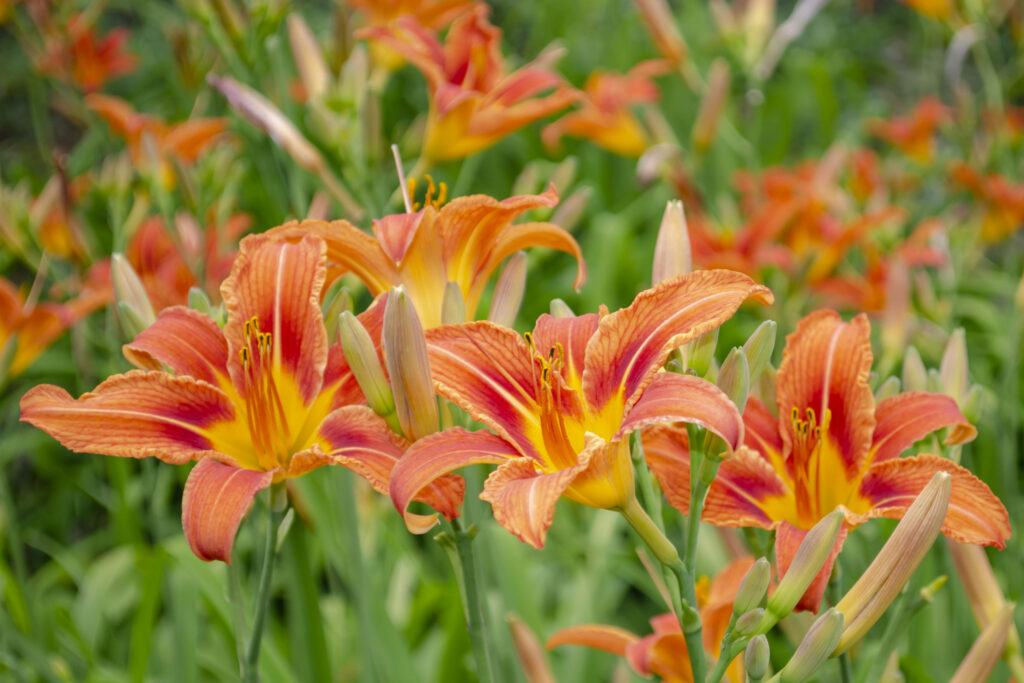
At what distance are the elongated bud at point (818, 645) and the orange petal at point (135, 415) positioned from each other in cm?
50

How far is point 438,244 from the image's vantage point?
0.86m

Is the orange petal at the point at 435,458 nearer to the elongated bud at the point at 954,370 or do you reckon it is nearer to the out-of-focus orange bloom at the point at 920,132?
the elongated bud at the point at 954,370

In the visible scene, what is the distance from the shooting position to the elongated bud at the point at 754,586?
0.68 metres

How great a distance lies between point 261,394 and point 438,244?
0.72ft

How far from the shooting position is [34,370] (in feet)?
8.86

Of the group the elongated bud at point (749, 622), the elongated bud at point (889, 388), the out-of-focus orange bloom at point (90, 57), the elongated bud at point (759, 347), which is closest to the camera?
the elongated bud at point (749, 622)

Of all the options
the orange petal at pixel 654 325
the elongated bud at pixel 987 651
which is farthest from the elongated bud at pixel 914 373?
the orange petal at pixel 654 325

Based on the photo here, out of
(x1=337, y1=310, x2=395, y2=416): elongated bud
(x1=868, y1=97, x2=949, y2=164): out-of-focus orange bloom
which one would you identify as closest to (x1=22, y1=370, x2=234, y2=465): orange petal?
(x1=337, y1=310, x2=395, y2=416): elongated bud

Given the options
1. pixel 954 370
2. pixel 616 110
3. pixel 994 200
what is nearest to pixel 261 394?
pixel 954 370

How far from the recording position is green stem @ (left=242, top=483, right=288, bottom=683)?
2.66 ft

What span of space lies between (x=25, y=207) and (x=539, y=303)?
4.63 ft

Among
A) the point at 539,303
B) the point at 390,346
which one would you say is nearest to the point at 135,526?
the point at 539,303

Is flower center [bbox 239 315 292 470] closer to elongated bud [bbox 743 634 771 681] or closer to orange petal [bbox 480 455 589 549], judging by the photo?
orange petal [bbox 480 455 589 549]

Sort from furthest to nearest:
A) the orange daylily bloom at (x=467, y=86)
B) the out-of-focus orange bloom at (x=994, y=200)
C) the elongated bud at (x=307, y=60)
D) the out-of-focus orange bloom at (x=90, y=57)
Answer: the out-of-focus orange bloom at (x=90, y=57), the out-of-focus orange bloom at (x=994, y=200), the elongated bud at (x=307, y=60), the orange daylily bloom at (x=467, y=86)
